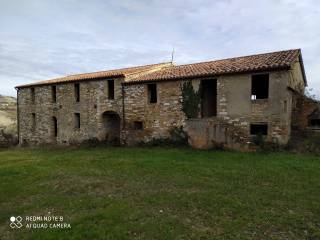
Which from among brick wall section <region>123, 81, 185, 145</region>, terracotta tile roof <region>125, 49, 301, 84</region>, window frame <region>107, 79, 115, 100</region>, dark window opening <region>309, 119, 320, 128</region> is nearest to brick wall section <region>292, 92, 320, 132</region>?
dark window opening <region>309, 119, 320, 128</region>

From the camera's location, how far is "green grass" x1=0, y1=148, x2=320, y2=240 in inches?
203

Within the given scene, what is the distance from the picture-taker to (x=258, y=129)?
13102 mm

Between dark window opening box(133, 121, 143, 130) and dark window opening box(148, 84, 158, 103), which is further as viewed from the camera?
dark window opening box(133, 121, 143, 130)

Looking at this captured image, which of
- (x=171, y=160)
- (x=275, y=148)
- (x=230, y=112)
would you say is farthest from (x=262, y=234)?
(x=230, y=112)

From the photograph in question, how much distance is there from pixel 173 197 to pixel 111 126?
13272mm

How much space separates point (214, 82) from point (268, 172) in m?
8.30

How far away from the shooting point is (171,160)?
11188 mm

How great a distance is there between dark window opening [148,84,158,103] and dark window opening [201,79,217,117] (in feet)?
10.3

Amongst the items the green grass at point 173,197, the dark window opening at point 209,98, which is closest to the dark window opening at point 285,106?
the green grass at point 173,197

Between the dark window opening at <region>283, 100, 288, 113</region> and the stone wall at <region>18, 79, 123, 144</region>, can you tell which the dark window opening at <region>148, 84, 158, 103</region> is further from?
the dark window opening at <region>283, 100, 288, 113</region>

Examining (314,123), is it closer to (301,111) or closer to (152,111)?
(301,111)

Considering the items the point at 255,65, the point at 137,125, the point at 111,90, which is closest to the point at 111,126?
the point at 111,90

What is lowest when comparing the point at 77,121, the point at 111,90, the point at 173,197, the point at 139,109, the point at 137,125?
the point at 173,197

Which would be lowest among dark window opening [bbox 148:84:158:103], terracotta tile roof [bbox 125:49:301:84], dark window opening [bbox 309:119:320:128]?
dark window opening [bbox 309:119:320:128]
